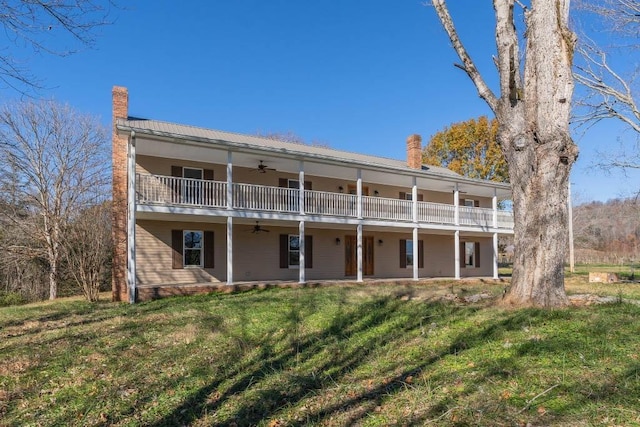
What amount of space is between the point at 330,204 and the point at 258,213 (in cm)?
351

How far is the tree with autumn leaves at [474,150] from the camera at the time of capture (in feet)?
110

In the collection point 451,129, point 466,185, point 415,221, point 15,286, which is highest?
Result: point 451,129

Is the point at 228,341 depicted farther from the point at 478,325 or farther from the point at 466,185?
the point at 466,185

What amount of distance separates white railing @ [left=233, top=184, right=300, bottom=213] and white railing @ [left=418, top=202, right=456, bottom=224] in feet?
20.9

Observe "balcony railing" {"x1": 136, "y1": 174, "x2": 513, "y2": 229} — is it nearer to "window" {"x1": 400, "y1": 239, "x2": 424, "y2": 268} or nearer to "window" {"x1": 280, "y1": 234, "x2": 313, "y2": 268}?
"window" {"x1": 280, "y1": 234, "x2": 313, "y2": 268}

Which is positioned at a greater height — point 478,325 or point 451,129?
point 451,129

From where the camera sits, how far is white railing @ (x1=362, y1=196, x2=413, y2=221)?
18.5 metres

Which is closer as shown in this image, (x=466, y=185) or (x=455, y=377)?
(x=455, y=377)

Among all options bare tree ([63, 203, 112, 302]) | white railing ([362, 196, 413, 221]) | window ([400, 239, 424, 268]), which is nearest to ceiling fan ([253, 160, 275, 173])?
white railing ([362, 196, 413, 221])

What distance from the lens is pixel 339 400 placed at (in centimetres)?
453

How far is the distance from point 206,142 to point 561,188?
999cm

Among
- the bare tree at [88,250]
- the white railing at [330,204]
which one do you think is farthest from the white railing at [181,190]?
the white railing at [330,204]

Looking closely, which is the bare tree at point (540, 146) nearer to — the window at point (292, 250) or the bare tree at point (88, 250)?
the window at point (292, 250)

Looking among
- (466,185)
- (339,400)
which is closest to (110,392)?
(339,400)
